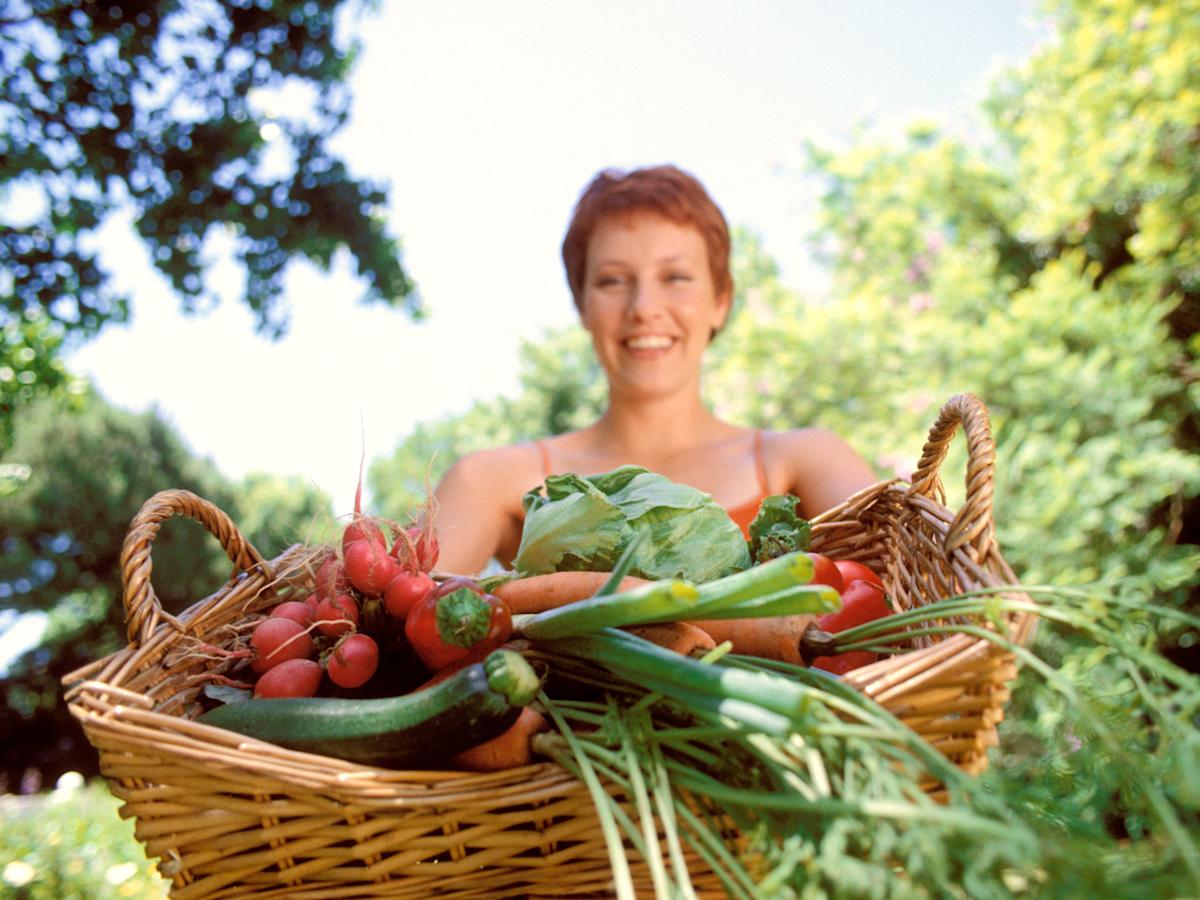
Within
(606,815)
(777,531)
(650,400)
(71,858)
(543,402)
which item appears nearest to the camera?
(606,815)

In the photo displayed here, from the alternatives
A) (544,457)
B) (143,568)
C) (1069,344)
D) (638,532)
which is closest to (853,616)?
(638,532)

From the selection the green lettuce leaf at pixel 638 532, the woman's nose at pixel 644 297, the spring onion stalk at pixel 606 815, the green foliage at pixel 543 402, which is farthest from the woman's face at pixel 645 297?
the green foliage at pixel 543 402

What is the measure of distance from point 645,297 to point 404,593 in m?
1.46

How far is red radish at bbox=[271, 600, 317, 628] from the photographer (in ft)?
3.77

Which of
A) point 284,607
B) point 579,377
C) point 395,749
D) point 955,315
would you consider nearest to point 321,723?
point 395,749

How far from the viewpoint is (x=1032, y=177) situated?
5664 millimetres

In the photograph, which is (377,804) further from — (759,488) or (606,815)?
(759,488)

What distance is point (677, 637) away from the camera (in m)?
0.94

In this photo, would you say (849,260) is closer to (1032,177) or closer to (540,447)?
(1032,177)

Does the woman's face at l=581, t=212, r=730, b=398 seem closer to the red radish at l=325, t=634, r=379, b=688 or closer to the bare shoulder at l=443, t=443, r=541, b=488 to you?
the bare shoulder at l=443, t=443, r=541, b=488

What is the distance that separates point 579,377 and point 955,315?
10.00m

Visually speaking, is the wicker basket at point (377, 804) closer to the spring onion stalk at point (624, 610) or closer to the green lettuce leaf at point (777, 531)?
the spring onion stalk at point (624, 610)

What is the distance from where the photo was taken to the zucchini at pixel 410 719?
0.83 metres

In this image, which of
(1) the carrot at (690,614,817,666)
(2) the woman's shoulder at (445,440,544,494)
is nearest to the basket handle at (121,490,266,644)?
(1) the carrot at (690,614,817,666)
